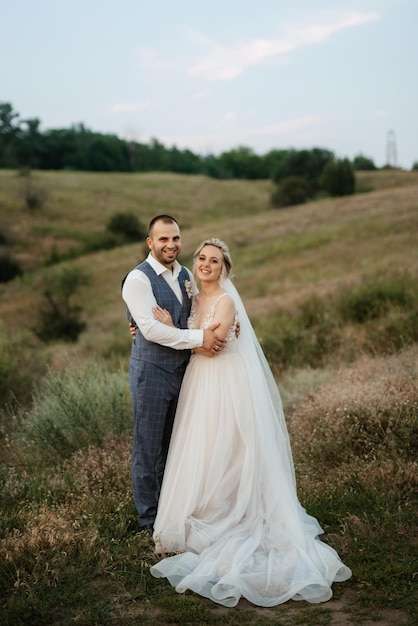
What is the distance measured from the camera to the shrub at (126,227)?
161 ft

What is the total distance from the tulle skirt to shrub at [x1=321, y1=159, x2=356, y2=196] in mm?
52699

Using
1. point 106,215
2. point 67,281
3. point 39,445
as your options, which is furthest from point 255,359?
point 106,215

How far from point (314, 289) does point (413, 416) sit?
1393 cm

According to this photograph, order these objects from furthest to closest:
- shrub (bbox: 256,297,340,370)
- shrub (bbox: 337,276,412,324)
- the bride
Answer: shrub (bbox: 337,276,412,324) < shrub (bbox: 256,297,340,370) < the bride

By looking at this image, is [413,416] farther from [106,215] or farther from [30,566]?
[106,215]

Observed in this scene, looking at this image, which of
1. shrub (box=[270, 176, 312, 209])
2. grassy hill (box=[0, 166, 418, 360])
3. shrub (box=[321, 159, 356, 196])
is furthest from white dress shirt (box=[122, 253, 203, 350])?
shrub (box=[270, 176, 312, 209])

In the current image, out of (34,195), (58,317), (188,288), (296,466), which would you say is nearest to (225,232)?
(58,317)

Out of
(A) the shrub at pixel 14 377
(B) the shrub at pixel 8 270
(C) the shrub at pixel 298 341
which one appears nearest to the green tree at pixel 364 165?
(B) the shrub at pixel 8 270

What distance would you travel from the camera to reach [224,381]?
15.6 ft

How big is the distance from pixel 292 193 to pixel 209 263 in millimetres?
53629

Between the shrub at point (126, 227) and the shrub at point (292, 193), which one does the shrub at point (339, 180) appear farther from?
the shrub at point (126, 227)

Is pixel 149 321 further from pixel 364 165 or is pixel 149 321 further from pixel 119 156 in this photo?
pixel 119 156

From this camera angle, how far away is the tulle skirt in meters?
4.29

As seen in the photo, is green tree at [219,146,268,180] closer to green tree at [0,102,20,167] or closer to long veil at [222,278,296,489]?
green tree at [0,102,20,167]
